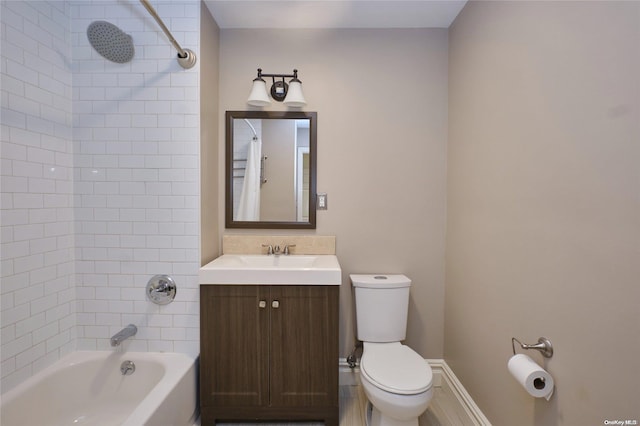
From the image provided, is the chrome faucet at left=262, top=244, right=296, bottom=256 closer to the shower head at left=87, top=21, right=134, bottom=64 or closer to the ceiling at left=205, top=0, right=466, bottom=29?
the shower head at left=87, top=21, right=134, bottom=64

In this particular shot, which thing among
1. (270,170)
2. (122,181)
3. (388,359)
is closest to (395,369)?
(388,359)

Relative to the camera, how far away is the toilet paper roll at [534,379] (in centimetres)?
99

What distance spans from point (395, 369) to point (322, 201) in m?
1.10

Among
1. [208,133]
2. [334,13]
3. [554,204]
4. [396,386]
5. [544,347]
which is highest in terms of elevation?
[334,13]

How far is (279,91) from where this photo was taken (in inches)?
73.0

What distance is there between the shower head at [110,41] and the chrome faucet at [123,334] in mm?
1567

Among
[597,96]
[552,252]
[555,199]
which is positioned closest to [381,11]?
[597,96]

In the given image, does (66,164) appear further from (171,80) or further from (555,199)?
(555,199)

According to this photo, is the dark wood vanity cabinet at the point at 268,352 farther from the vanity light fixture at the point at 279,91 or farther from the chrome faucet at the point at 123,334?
the vanity light fixture at the point at 279,91

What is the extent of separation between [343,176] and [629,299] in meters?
1.46

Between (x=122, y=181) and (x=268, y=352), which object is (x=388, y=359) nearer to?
(x=268, y=352)

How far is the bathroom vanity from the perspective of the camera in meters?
1.53

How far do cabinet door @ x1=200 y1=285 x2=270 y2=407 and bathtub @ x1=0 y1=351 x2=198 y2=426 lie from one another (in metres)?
0.14

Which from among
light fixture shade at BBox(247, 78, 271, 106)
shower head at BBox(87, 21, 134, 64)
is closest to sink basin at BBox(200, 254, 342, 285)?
light fixture shade at BBox(247, 78, 271, 106)
